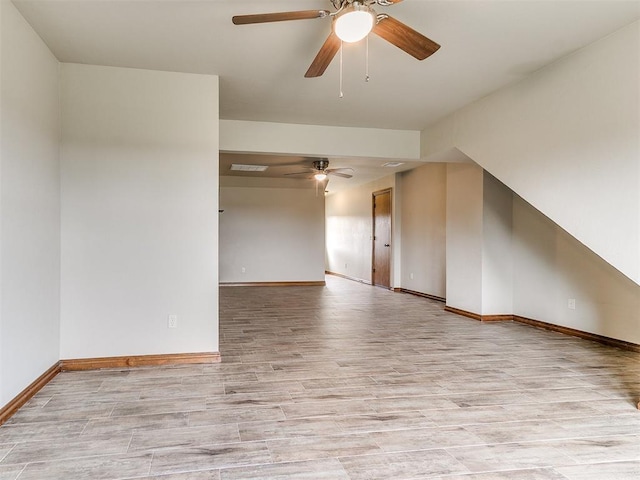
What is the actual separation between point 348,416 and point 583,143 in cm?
271

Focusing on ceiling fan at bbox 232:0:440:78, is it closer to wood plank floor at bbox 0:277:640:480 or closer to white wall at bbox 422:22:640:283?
white wall at bbox 422:22:640:283

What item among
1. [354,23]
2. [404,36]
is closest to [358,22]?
[354,23]

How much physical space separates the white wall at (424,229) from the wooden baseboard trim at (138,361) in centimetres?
476

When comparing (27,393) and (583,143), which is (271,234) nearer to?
(27,393)

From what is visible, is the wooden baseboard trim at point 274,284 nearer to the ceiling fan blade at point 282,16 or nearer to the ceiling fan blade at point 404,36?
the ceiling fan blade at point 404,36

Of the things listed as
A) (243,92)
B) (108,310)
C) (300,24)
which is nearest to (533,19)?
(300,24)

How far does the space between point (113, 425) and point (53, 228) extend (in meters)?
1.70

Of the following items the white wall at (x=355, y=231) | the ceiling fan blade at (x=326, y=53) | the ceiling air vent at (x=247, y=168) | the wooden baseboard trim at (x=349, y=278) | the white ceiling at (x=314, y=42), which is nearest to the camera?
the ceiling fan blade at (x=326, y=53)

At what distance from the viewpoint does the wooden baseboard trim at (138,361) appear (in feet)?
11.4

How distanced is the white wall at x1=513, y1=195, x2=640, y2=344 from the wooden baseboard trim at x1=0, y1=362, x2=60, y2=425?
16.8ft

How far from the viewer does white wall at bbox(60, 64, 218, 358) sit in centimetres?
352

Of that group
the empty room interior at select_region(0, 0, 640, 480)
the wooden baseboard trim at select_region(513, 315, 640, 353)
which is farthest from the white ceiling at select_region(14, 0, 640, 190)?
the wooden baseboard trim at select_region(513, 315, 640, 353)

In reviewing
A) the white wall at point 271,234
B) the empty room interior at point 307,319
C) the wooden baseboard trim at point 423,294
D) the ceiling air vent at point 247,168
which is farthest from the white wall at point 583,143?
the white wall at point 271,234

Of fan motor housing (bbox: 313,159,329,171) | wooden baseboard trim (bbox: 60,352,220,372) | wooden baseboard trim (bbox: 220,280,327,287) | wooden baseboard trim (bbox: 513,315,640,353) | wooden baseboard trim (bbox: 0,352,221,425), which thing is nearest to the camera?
wooden baseboard trim (bbox: 0,352,221,425)
